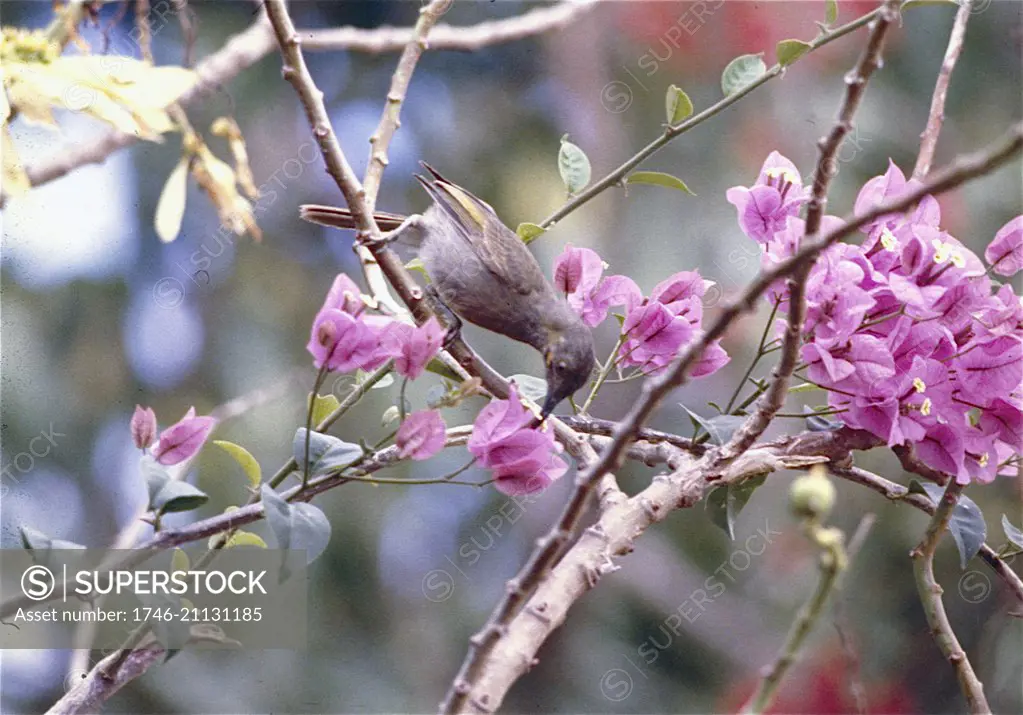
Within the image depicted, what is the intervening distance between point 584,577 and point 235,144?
1421 mm

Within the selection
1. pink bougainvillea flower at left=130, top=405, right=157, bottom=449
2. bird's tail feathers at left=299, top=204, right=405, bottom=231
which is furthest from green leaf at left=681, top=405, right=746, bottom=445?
bird's tail feathers at left=299, top=204, right=405, bottom=231

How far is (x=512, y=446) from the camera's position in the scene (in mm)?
1188

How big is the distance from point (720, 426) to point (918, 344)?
10.2 inches

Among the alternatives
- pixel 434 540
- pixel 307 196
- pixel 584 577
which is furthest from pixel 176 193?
pixel 307 196

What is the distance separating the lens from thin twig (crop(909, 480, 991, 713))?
3.50 ft

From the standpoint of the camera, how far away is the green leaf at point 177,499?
3.63 feet

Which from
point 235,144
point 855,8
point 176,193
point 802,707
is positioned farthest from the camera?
point 855,8

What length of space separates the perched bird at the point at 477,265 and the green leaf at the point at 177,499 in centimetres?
113

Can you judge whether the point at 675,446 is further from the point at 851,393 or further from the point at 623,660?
the point at 623,660

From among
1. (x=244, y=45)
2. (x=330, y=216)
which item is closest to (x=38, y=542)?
(x=330, y=216)

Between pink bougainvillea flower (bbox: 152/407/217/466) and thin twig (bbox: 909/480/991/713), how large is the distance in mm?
854

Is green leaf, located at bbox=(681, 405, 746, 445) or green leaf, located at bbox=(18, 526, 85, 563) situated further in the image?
green leaf, located at bbox=(681, 405, 746, 445)

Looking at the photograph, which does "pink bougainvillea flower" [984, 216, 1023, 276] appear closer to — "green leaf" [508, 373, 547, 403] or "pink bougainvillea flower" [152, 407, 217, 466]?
"green leaf" [508, 373, 547, 403]

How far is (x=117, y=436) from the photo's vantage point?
310cm
